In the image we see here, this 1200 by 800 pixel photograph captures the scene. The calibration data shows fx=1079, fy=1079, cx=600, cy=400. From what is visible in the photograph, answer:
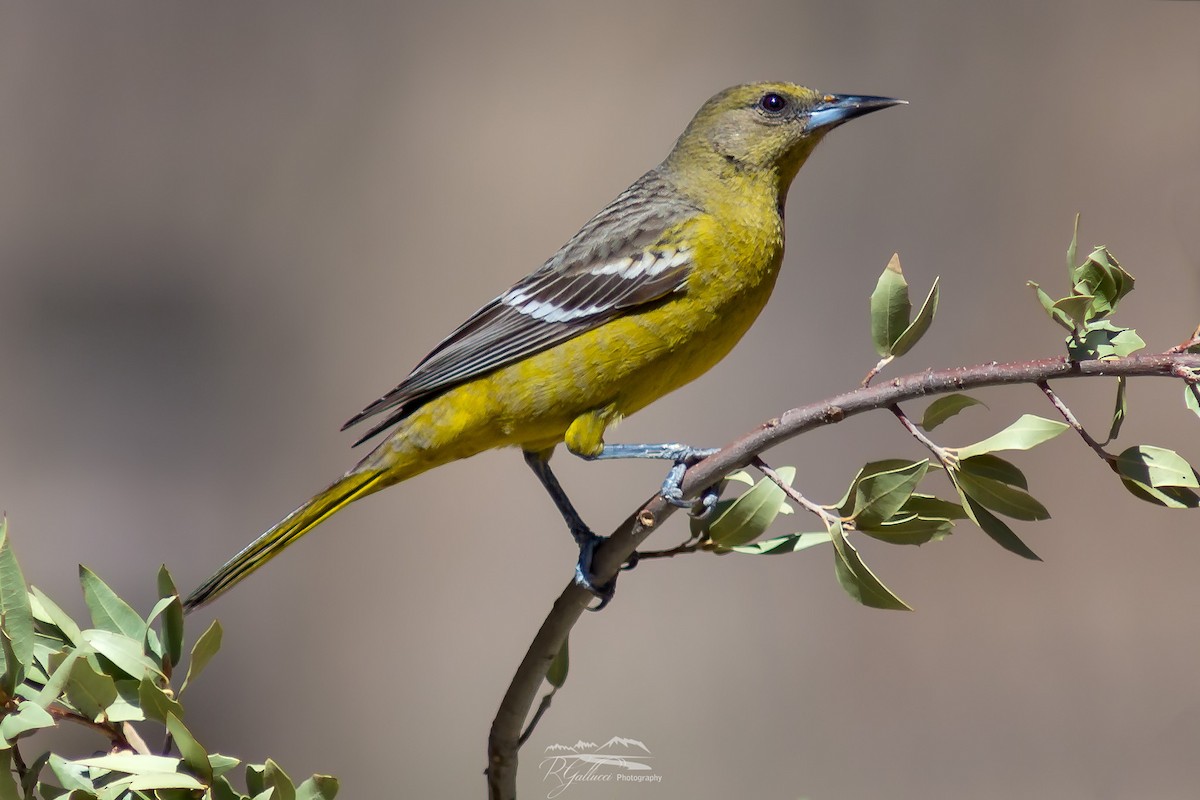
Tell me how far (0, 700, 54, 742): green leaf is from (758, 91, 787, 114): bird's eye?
216 cm

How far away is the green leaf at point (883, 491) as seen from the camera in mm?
1158

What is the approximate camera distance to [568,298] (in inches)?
97.6

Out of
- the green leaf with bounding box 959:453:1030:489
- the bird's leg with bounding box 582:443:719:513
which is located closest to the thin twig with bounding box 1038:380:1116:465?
the green leaf with bounding box 959:453:1030:489

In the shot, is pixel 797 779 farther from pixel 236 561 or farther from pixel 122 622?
pixel 122 622

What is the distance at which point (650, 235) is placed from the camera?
2.50m

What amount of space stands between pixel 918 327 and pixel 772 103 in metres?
1.67

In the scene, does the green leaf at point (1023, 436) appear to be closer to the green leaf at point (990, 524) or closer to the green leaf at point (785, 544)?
the green leaf at point (990, 524)

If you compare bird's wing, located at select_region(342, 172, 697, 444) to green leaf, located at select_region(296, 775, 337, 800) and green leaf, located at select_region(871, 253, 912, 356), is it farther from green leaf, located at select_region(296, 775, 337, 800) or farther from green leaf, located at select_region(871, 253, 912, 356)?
green leaf, located at select_region(296, 775, 337, 800)

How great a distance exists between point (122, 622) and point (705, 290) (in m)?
1.38

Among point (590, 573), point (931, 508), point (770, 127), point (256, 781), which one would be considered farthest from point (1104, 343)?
point (770, 127)

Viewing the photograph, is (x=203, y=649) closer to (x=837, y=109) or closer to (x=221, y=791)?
(x=221, y=791)

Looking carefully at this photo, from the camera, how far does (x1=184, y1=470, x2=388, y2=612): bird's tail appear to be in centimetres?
190

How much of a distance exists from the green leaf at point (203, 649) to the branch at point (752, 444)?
13.5 inches

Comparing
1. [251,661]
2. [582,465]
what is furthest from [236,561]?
[251,661]
